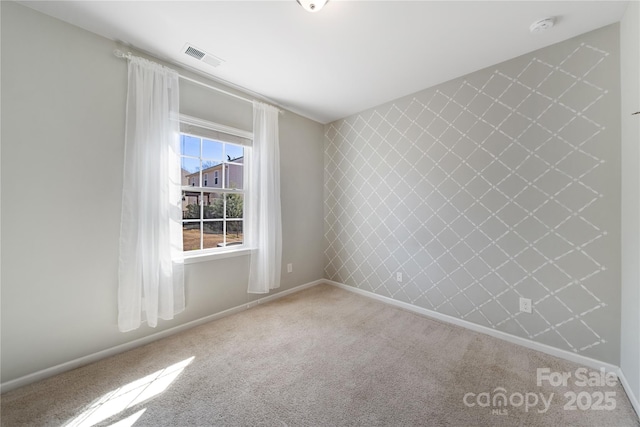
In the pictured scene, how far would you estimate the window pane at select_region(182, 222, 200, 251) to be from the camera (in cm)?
238

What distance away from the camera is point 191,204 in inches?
95.3

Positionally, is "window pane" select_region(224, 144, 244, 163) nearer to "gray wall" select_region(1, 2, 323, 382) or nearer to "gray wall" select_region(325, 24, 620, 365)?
"gray wall" select_region(1, 2, 323, 382)

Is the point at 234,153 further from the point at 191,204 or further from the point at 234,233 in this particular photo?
the point at 234,233

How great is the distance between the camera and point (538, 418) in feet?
4.31

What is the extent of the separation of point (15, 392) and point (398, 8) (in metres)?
3.47

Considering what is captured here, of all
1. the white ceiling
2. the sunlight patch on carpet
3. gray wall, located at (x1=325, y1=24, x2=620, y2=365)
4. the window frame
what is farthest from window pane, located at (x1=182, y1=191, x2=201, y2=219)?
gray wall, located at (x1=325, y1=24, x2=620, y2=365)

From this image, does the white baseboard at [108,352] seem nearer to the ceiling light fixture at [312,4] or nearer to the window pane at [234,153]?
the window pane at [234,153]

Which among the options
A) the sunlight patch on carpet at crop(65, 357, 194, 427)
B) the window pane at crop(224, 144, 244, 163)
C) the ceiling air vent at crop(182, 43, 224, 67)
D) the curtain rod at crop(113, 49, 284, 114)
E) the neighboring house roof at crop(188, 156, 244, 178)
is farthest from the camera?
the window pane at crop(224, 144, 244, 163)

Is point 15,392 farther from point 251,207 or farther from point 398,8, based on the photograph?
point 398,8

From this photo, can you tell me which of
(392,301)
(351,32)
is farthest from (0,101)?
(392,301)

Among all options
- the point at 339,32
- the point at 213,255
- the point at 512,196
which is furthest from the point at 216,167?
the point at 512,196

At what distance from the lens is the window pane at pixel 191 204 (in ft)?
7.75

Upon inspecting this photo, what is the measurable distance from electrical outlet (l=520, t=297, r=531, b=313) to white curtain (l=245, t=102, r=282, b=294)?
2.43 metres

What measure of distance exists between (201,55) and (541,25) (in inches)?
104
